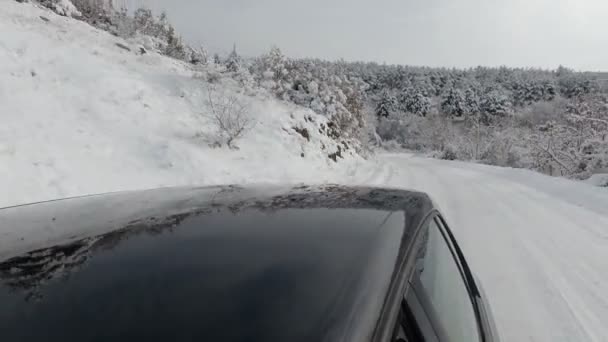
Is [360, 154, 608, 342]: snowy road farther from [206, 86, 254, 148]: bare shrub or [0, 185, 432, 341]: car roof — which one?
[206, 86, 254, 148]: bare shrub

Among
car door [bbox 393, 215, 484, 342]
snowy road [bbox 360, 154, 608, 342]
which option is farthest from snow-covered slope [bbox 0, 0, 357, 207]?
car door [bbox 393, 215, 484, 342]

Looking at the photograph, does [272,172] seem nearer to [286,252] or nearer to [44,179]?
[44,179]

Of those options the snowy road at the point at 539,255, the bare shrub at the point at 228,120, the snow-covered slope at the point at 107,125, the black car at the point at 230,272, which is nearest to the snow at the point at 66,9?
the snow-covered slope at the point at 107,125

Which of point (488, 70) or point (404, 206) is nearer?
point (404, 206)

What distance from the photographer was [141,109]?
31.7 feet

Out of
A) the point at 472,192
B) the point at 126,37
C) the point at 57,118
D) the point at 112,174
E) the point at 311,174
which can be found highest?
the point at 126,37

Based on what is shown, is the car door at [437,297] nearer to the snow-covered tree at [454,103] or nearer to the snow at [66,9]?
the snow at [66,9]

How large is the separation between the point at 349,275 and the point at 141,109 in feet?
31.7

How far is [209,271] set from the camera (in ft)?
3.57

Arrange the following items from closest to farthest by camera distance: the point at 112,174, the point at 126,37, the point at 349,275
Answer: the point at 349,275 < the point at 112,174 < the point at 126,37

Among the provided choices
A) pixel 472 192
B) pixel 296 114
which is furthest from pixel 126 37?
pixel 472 192

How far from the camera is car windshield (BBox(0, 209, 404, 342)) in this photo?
84 centimetres

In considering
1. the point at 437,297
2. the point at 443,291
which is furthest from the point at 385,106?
the point at 437,297

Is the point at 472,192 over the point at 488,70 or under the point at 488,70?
under
